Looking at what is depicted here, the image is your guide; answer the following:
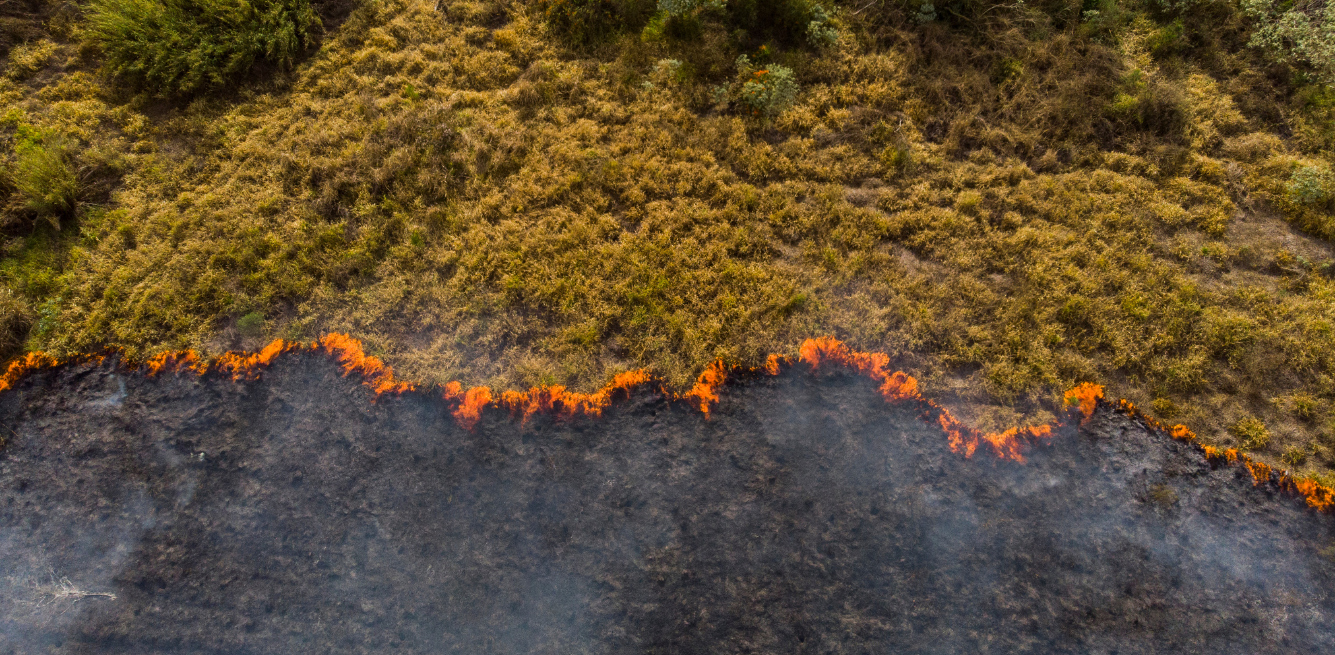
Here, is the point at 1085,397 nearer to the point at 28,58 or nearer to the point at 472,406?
the point at 472,406

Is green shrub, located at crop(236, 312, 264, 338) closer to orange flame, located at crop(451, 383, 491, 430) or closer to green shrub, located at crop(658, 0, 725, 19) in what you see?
orange flame, located at crop(451, 383, 491, 430)

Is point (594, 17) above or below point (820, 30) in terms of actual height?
above

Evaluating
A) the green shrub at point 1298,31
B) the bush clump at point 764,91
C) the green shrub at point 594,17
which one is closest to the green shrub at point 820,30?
the bush clump at point 764,91

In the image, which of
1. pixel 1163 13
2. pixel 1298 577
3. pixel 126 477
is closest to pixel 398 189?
pixel 126 477

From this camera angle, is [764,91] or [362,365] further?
[764,91]

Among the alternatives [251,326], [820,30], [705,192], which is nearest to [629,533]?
[705,192]

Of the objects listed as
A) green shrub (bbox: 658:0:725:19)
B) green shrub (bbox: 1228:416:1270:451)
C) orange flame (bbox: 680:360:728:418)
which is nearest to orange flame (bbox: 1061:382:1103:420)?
green shrub (bbox: 1228:416:1270:451)
